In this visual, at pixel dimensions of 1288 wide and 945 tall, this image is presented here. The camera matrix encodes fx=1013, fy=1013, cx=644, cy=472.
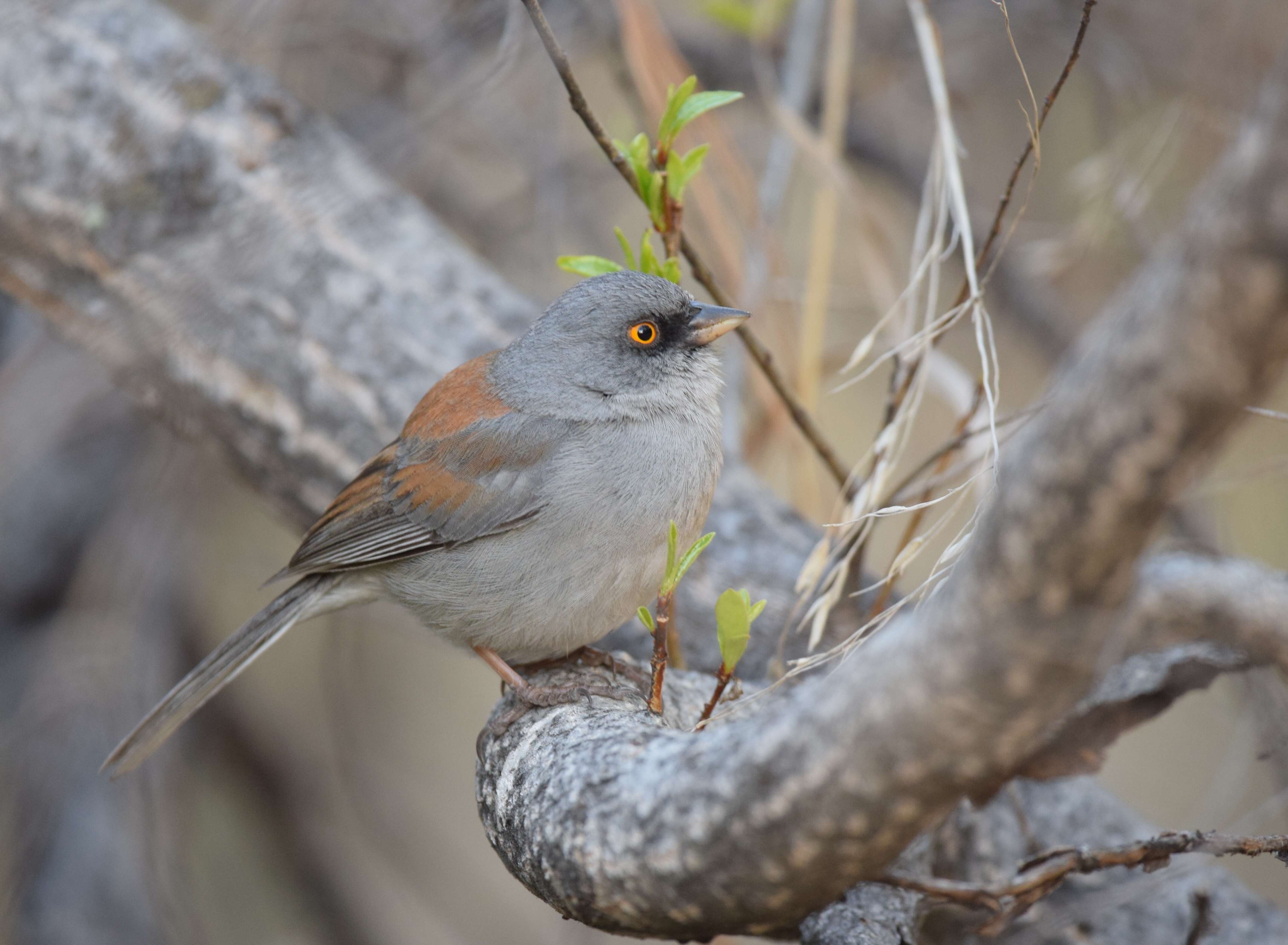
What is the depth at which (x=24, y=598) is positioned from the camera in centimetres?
403

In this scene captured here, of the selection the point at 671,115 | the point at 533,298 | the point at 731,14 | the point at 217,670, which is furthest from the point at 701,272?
the point at 533,298

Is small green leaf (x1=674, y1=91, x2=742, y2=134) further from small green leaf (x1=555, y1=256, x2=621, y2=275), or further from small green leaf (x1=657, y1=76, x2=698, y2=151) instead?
small green leaf (x1=555, y1=256, x2=621, y2=275)

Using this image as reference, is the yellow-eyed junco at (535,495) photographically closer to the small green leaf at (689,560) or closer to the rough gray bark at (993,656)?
the small green leaf at (689,560)

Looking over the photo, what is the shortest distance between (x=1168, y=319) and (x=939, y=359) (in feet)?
6.63

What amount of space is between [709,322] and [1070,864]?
1.54m

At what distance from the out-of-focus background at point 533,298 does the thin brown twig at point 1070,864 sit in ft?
3.28

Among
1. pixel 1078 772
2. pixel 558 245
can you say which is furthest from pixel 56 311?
pixel 1078 772

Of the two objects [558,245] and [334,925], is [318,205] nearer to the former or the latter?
[558,245]

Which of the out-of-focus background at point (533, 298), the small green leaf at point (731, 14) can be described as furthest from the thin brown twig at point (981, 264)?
the small green leaf at point (731, 14)

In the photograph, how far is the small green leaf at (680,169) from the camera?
2158mm

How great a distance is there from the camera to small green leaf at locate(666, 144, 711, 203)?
2.16 metres

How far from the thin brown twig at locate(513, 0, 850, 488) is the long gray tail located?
1299 mm

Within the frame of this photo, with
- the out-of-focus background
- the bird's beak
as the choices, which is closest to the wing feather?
the bird's beak

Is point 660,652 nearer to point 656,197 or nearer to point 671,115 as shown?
point 656,197
